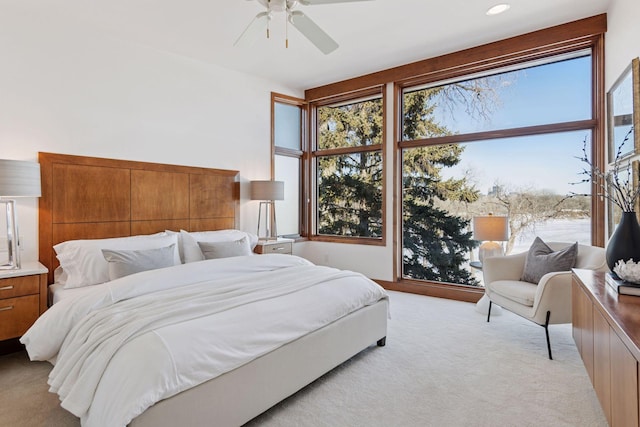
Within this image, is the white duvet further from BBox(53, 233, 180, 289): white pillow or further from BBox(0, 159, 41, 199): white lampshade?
BBox(0, 159, 41, 199): white lampshade

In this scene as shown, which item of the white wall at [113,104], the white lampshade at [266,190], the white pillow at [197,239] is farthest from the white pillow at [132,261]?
the white lampshade at [266,190]

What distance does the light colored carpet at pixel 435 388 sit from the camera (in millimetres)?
2037

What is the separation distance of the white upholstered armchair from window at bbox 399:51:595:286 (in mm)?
697

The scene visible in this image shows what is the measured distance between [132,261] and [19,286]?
82cm

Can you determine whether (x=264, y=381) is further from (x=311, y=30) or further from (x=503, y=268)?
(x=503, y=268)

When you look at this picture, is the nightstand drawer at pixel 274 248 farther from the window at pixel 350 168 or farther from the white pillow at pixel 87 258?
the white pillow at pixel 87 258

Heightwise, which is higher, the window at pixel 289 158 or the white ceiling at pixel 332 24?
the white ceiling at pixel 332 24

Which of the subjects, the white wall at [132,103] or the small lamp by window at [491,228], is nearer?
the white wall at [132,103]

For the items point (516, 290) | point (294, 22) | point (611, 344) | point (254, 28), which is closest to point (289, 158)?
point (254, 28)

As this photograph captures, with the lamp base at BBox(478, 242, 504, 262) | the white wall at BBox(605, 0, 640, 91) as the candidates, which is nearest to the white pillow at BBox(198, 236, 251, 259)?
the lamp base at BBox(478, 242, 504, 262)

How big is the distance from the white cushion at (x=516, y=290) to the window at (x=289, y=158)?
127 inches

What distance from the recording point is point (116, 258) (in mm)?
2820

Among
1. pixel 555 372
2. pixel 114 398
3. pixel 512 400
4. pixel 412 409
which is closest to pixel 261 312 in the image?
pixel 114 398

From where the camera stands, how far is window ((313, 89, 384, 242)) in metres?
5.26
